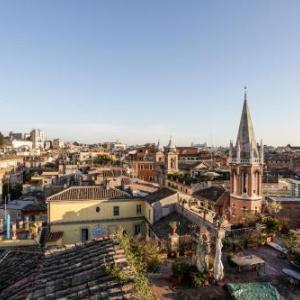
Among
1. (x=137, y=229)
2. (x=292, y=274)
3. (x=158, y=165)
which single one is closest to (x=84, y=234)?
(x=137, y=229)

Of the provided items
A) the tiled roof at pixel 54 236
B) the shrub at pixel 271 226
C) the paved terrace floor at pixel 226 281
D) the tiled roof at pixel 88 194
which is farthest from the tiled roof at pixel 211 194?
the paved terrace floor at pixel 226 281

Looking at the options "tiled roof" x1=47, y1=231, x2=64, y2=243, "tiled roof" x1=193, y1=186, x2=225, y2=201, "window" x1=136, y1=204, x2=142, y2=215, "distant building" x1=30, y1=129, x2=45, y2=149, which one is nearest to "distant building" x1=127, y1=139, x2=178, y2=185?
"tiled roof" x1=193, y1=186, x2=225, y2=201

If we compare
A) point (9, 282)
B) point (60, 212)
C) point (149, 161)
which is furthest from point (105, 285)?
point (149, 161)

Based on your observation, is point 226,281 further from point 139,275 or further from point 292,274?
point 139,275

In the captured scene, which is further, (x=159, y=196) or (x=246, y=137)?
(x=159, y=196)

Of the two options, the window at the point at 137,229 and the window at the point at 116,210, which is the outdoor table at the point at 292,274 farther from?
the window at the point at 137,229

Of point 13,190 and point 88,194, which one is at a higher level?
point 88,194

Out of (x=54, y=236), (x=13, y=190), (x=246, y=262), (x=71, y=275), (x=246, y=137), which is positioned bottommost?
(x=13, y=190)
